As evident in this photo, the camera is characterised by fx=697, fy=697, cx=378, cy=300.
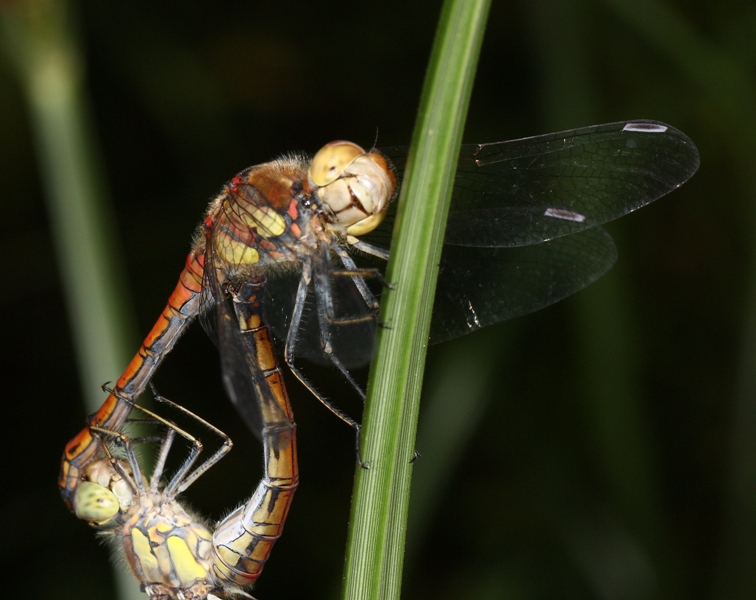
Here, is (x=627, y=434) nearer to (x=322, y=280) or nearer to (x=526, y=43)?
(x=322, y=280)

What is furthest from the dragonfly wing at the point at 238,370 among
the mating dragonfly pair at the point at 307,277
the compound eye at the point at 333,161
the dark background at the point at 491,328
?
the dark background at the point at 491,328

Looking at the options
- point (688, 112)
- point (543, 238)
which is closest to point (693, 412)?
point (688, 112)

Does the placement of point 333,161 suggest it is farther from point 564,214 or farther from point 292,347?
point 564,214

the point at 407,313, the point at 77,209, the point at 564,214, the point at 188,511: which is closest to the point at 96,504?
the point at 188,511

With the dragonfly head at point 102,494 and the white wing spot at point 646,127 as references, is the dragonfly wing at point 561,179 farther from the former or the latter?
the dragonfly head at point 102,494

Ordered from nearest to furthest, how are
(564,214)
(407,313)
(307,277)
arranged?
(407,313) < (307,277) < (564,214)

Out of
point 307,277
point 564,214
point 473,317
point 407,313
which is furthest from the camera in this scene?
point 473,317
